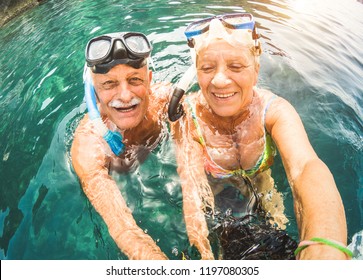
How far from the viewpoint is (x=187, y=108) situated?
10.4ft

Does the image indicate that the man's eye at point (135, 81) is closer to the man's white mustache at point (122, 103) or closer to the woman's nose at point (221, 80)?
the man's white mustache at point (122, 103)

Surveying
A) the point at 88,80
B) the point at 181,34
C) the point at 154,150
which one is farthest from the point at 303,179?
the point at 181,34

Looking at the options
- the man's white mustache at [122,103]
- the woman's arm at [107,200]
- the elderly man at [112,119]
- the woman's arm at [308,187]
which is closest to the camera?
the woman's arm at [308,187]

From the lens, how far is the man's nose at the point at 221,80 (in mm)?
2469

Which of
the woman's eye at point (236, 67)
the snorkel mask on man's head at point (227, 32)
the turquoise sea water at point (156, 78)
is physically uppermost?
the snorkel mask on man's head at point (227, 32)

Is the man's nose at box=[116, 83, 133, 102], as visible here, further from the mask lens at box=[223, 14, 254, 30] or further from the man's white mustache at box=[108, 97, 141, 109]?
the mask lens at box=[223, 14, 254, 30]

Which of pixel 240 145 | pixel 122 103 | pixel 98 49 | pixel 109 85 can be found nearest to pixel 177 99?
pixel 122 103

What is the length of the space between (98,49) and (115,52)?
9.5 inches

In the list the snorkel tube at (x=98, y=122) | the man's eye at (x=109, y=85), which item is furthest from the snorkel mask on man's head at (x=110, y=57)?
the man's eye at (x=109, y=85)

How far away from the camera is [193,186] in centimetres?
281

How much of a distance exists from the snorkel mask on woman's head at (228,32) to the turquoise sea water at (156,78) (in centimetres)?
153

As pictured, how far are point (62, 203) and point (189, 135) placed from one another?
1.70 m

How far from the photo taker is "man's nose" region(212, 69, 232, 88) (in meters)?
2.47

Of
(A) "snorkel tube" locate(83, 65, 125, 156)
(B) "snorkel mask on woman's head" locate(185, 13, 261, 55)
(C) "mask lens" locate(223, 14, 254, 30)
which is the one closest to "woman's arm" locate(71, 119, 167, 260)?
(A) "snorkel tube" locate(83, 65, 125, 156)
